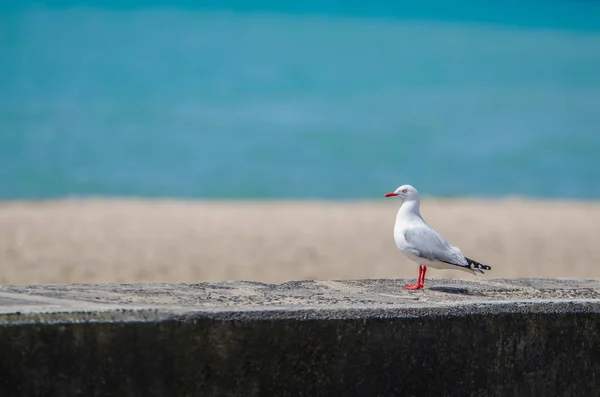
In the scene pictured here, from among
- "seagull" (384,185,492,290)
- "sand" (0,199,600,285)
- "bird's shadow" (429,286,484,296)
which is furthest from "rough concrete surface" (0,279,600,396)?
"sand" (0,199,600,285)

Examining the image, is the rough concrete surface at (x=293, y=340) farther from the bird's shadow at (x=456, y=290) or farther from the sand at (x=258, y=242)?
the sand at (x=258, y=242)

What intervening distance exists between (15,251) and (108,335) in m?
10.3

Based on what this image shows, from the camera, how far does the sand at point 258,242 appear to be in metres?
11.6

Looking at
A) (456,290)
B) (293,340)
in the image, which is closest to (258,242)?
(456,290)

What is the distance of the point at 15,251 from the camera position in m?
12.9

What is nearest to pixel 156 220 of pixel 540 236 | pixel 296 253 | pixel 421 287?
pixel 296 253

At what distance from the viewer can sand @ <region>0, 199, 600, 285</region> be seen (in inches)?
458

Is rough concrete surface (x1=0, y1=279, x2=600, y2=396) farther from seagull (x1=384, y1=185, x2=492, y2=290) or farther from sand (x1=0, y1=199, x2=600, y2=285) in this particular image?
sand (x1=0, y1=199, x2=600, y2=285)

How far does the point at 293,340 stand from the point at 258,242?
1154 cm

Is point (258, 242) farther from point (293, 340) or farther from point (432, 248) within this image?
point (293, 340)

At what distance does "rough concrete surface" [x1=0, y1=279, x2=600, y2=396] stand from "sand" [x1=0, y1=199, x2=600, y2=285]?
3.94 metres

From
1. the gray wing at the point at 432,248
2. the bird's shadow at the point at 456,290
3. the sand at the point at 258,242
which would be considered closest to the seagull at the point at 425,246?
the gray wing at the point at 432,248

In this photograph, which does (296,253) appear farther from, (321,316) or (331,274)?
(321,316)

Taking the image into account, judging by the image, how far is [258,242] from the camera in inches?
591
